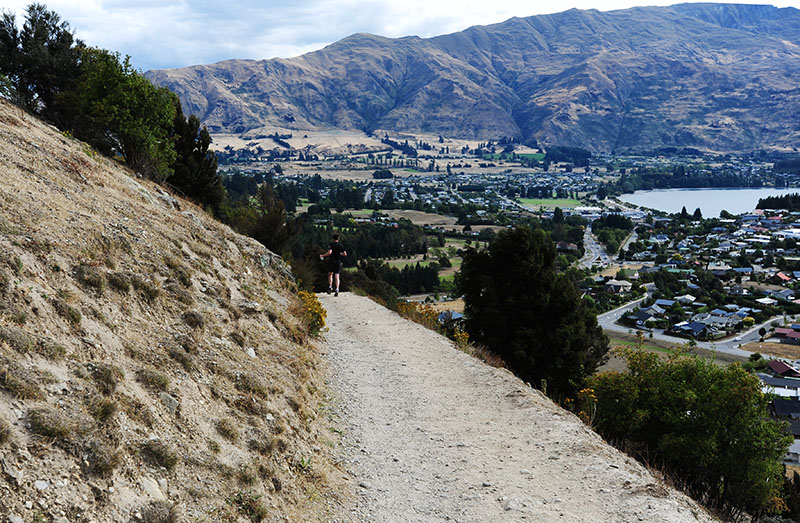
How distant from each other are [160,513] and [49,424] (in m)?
1.24

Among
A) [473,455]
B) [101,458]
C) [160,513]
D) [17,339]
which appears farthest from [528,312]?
[17,339]

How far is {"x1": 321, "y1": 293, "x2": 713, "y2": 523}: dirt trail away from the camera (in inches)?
267

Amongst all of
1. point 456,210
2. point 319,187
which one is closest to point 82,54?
point 456,210

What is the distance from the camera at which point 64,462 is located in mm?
4648

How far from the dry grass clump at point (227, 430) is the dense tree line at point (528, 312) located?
45.9 ft

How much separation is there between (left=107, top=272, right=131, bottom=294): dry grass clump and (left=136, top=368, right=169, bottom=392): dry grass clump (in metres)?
1.74

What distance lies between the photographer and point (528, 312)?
20359mm

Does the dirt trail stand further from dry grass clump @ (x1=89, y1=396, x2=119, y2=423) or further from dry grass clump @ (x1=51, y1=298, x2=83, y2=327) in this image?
dry grass clump @ (x1=51, y1=298, x2=83, y2=327)

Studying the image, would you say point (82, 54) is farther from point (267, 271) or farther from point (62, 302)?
point (62, 302)

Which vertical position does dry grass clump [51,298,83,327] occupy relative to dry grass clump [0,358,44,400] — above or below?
above

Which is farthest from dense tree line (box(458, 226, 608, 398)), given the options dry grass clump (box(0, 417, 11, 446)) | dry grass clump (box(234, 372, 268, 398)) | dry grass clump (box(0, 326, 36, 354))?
dry grass clump (box(0, 417, 11, 446))

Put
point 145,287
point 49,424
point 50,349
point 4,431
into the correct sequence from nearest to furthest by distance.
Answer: point 4,431, point 49,424, point 50,349, point 145,287

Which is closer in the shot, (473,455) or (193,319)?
(473,455)

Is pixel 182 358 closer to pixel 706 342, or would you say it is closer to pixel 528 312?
pixel 528 312
